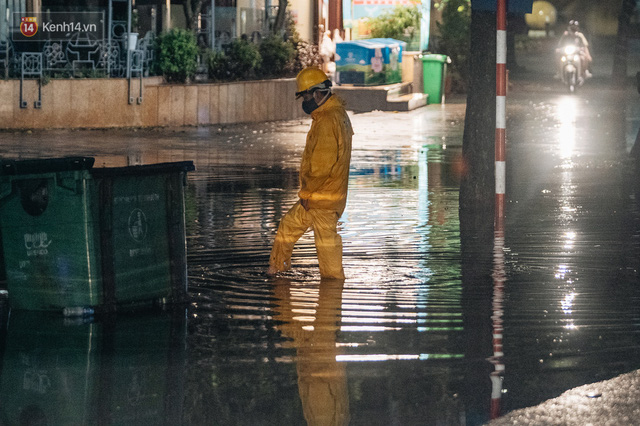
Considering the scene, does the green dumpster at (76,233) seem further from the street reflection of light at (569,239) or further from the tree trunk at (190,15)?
the tree trunk at (190,15)

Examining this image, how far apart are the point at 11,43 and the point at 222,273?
13.7 meters

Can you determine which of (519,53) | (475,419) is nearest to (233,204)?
(475,419)

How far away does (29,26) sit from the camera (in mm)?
21547

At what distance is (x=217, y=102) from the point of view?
2280 centimetres

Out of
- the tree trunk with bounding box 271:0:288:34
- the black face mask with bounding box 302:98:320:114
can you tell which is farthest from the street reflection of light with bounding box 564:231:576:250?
the tree trunk with bounding box 271:0:288:34

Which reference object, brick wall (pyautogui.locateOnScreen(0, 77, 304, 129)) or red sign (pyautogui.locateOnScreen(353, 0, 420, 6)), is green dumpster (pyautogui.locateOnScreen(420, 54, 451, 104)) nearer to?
red sign (pyautogui.locateOnScreen(353, 0, 420, 6))

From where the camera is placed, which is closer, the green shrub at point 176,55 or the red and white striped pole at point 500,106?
the red and white striped pole at point 500,106

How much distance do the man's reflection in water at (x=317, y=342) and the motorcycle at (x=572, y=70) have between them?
24438 mm

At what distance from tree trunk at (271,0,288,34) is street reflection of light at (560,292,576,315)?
2071cm

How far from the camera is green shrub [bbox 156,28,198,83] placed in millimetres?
22562

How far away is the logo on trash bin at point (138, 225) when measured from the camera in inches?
294

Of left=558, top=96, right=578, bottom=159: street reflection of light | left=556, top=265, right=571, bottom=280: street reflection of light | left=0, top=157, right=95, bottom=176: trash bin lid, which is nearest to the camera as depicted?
left=0, top=157, right=95, bottom=176: trash bin lid

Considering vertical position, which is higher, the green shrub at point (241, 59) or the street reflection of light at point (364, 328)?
the green shrub at point (241, 59)

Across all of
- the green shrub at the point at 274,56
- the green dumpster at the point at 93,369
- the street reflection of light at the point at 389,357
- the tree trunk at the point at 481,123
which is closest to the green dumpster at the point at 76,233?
the green dumpster at the point at 93,369
